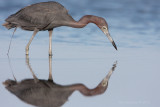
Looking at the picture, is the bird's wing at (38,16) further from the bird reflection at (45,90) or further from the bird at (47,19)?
the bird reflection at (45,90)

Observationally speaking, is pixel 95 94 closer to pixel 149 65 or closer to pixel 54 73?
pixel 54 73

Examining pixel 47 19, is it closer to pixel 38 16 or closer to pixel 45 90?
pixel 38 16

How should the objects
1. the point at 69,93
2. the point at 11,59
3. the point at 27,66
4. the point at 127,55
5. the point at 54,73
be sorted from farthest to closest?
the point at 127,55, the point at 11,59, the point at 27,66, the point at 54,73, the point at 69,93

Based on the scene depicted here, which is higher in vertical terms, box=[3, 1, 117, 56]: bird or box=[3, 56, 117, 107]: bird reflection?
box=[3, 56, 117, 107]: bird reflection

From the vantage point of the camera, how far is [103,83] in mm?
6262

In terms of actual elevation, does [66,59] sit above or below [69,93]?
below

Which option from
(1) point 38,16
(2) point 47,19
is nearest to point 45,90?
(2) point 47,19

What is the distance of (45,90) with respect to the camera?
5629 mm

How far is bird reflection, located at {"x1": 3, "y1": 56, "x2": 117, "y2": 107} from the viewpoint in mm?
5203

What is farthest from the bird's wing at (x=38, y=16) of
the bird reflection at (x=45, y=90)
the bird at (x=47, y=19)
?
the bird reflection at (x=45, y=90)

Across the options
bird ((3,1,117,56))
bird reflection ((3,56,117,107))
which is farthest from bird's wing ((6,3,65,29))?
bird reflection ((3,56,117,107))

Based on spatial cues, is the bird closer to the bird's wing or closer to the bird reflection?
the bird's wing

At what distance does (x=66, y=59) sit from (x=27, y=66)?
147 centimetres

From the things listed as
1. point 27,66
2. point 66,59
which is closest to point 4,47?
point 66,59
